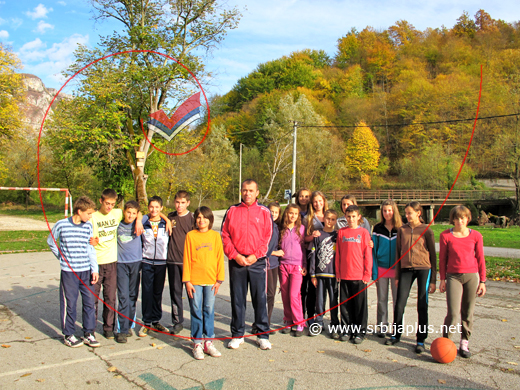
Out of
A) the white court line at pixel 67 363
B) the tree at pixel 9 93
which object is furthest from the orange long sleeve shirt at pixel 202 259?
the tree at pixel 9 93

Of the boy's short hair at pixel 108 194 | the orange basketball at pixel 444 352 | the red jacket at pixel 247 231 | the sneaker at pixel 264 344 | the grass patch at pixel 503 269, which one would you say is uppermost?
the boy's short hair at pixel 108 194

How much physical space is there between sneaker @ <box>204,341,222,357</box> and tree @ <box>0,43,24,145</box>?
92.2ft

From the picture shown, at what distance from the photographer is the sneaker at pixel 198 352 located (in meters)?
4.48

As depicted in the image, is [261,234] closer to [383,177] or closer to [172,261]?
[172,261]

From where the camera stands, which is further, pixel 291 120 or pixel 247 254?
pixel 291 120

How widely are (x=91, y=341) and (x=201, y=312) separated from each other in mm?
1464

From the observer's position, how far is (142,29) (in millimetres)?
20000

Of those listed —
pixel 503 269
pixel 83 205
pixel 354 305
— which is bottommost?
pixel 503 269

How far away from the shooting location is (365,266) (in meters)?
5.11

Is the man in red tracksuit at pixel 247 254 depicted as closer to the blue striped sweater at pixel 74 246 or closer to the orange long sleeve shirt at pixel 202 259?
the orange long sleeve shirt at pixel 202 259

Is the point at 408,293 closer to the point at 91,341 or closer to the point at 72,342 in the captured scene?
the point at 91,341

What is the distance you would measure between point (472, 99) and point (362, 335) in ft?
76.4

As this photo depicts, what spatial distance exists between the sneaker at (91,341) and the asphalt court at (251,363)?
7 centimetres

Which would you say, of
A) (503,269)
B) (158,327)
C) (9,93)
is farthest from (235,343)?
(9,93)
